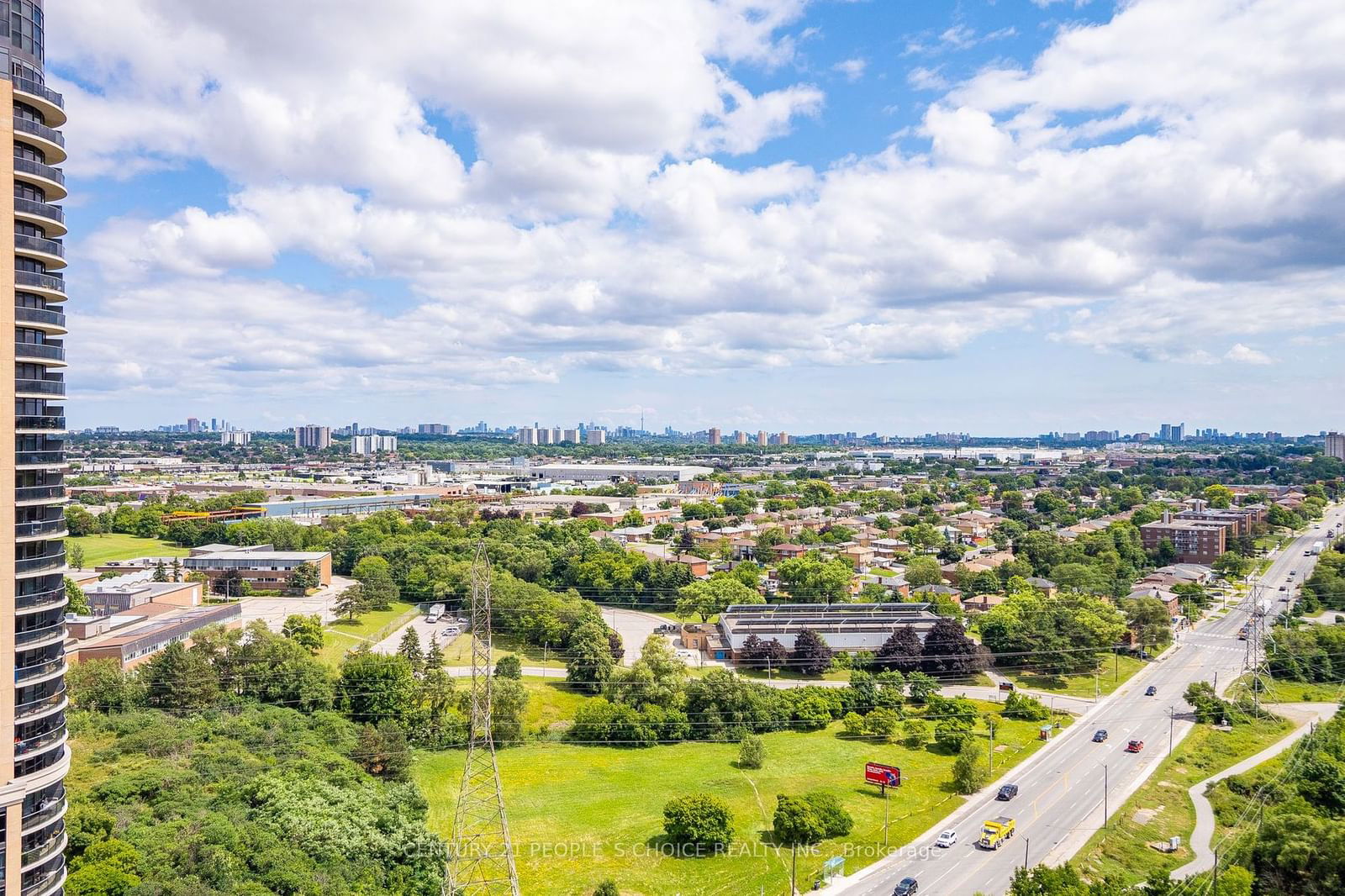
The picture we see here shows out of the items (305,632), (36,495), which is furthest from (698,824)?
(305,632)

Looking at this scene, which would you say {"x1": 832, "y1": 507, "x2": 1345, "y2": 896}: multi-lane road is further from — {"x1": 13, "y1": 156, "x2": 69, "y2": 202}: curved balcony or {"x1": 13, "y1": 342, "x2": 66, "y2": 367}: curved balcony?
{"x1": 13, "y1": 156, "x2": 69, "y2": 202}: curved balcony

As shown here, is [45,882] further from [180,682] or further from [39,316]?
[180,682]

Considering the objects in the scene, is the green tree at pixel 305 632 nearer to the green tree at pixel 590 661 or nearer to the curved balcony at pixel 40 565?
the green tree at pixel 590 661

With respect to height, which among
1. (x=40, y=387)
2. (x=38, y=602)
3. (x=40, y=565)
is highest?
(x=40, y=387)

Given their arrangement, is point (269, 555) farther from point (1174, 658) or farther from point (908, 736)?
point (1174, 658)

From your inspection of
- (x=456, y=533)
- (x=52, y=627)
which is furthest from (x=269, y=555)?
(x=52, y=627)

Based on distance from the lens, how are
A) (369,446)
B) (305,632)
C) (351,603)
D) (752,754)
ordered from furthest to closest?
1. (369,446)
2. (351,603)
3. (305,632)
4. (752,754)

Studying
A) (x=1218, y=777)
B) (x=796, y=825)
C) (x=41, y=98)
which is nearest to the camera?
(x=41, y=98)
